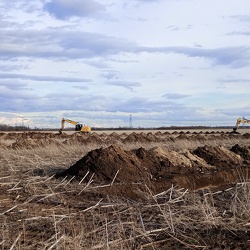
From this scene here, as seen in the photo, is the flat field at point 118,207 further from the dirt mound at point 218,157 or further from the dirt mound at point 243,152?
the dirt mound at point 243,152

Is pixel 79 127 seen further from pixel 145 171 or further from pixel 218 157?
A: pixel 145 171

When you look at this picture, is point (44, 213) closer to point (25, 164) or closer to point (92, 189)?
point (92, 189)

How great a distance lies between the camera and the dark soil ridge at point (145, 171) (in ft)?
41.1

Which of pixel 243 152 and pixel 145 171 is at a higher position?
pixel 243 152

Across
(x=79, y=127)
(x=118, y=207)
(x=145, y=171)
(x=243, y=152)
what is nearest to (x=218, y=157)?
(x=243, y=152)

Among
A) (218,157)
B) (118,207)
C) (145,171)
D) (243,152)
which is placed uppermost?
(243,152)

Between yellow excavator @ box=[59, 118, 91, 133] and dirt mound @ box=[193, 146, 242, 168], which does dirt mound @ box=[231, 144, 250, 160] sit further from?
yellow excavator @ box=[59, 118, 91, 133]

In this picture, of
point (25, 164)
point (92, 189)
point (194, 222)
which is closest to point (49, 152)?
point (25, 164)

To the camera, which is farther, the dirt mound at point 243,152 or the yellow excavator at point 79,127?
the yellow excavator at point 79,127

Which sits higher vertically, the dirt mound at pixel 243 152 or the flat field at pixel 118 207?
the dirt mound at pixel 243 152

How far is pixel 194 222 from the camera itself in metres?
7.37

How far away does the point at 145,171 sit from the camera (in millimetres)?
14203

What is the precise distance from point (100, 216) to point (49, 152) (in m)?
12.9

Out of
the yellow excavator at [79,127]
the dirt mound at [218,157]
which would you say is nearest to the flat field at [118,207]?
the dirt mound at [218,157]
